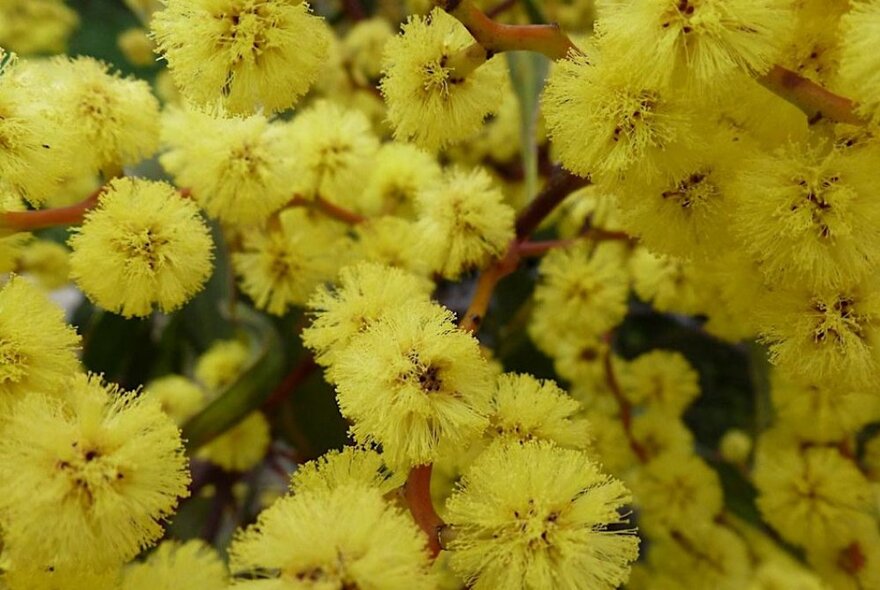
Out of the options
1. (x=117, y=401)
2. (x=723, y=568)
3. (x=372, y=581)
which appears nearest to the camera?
(x=372, y=581)

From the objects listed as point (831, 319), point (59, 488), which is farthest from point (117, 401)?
point (831, 319)

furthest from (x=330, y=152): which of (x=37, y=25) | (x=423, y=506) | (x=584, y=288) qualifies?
(x=37, y=25)

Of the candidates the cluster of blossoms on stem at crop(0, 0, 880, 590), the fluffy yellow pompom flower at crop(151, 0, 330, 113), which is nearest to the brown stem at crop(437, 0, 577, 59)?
the cluster of blossoms on stem at crop(0, 0, 880, 590)

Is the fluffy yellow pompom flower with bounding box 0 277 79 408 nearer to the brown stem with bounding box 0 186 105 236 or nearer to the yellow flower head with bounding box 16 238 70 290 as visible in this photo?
the brown stem with bounding box 0 186 105 236

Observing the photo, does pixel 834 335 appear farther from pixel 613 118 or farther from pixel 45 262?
pixel 45 262

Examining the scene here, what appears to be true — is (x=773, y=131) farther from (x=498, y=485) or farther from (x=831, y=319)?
(x=498, y=485)
